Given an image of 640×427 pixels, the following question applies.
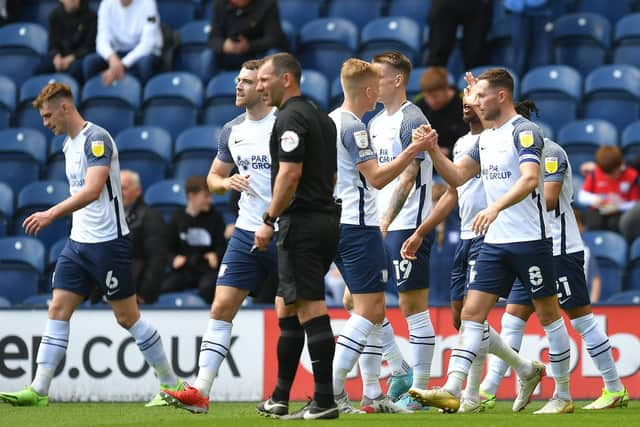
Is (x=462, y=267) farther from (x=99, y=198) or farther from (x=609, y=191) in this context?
(x=609, y=191)

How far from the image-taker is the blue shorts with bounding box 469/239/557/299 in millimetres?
8750

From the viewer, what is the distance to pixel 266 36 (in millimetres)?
15391

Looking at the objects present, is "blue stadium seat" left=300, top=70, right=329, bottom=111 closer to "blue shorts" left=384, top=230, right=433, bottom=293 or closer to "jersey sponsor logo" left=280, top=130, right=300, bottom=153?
"blue shorts" left=384, top=230, right=433, bottom=293

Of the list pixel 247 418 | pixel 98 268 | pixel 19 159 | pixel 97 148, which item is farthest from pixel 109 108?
pixel 247 418

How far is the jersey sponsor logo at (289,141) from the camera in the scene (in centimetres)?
777

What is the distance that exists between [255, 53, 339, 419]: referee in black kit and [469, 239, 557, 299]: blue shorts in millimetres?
1244

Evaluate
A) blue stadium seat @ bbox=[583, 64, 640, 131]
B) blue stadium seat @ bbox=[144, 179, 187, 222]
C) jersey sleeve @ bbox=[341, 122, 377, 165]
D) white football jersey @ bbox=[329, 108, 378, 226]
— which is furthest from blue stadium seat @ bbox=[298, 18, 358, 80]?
jersey sleeve @ bbox=[341, 122, 377, 165]

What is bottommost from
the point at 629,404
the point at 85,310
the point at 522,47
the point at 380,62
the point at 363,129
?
the point at 629,404

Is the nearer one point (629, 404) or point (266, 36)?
point (629, 404)

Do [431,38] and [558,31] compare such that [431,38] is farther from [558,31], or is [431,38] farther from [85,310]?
[85,310]

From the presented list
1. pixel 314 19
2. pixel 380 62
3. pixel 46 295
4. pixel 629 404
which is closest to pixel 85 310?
pixel 46 295

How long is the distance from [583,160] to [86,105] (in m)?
5.69

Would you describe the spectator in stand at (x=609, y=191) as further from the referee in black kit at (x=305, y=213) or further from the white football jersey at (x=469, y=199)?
the referee in black kit at (x=305, y=213)

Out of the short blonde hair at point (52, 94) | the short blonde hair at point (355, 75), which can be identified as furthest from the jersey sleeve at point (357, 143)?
the short blonde hair at point (52, 94)
